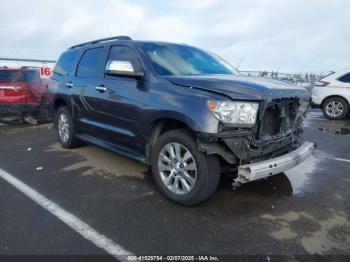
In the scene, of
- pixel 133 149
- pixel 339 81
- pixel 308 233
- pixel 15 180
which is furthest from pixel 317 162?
pixel 339 81

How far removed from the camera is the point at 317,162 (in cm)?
565

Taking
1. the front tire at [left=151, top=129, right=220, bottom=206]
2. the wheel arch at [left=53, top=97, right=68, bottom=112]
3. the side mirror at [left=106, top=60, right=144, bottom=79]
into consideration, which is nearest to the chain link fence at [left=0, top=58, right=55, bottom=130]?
the wheel arch at [left=53, top=97, right=68, bottom=112]

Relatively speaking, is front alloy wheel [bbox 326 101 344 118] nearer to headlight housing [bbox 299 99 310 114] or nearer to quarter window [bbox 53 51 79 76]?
headlight housing [bbox 299 99 310 114]

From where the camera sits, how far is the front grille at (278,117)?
3.74 m

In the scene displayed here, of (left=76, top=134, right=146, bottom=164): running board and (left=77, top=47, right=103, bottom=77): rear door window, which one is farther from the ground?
(left=77, top=47, right=103, bottom=77): rear door window

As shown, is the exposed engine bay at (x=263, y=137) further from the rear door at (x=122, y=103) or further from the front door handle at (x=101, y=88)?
the front door handle at (x=101, y=88)

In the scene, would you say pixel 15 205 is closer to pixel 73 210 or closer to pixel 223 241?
pixel 73 210

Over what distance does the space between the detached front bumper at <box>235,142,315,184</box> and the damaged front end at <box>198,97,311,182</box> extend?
33 mm

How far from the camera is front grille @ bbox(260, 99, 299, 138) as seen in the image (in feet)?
12.3

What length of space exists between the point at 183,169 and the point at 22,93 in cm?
669

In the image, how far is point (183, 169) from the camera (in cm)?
377

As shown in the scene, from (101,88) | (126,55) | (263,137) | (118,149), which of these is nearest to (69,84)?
(101,88)

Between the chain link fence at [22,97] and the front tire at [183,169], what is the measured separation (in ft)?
17.5

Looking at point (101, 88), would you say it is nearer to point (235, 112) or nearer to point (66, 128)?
point (66, 128)
